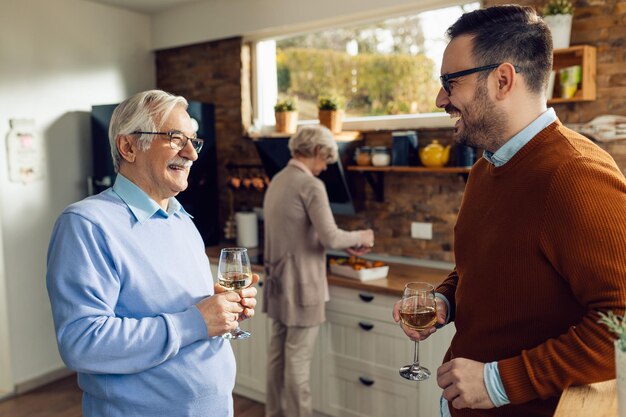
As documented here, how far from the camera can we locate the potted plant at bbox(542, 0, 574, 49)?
2508mm

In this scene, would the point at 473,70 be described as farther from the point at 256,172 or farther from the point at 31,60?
the point at 31,60

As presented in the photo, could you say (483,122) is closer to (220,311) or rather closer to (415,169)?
(220,311)

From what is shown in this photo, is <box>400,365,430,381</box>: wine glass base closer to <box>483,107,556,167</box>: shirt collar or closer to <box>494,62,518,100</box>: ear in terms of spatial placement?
<box>483,107,556,167</box>: shirt collar

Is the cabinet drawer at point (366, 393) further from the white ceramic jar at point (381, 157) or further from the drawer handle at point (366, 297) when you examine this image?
the white ceramic jar at point (381, 157)

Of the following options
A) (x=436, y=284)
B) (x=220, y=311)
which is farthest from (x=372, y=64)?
(x=220, y=311)

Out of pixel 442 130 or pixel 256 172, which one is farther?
pixel 256 172

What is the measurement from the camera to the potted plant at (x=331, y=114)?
333cm

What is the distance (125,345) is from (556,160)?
104cm

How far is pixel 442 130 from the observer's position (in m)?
3.10

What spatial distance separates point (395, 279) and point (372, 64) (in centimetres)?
140

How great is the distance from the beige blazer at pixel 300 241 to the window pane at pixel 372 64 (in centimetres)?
93

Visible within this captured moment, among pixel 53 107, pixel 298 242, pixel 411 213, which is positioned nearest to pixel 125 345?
pixel 298 242

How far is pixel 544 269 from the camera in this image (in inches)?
44.6

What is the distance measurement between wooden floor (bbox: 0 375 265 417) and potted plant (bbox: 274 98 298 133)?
69.7 inches
